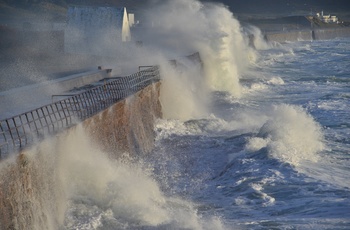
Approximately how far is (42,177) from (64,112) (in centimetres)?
196

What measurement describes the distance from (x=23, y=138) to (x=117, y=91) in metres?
5.48

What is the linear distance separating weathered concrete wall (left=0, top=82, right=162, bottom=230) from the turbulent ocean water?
39cm

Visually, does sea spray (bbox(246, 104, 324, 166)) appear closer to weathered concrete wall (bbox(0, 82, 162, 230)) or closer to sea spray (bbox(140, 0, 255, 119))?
weathered concrete wall (bbox(0, 82, 162, 230))

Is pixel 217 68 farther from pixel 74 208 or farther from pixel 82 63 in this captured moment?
pixel 74 208

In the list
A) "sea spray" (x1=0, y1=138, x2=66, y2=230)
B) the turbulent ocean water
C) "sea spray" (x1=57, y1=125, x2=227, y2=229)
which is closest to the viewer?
"sea spray" (x1=0, y1=138, x2=66, y2=230)

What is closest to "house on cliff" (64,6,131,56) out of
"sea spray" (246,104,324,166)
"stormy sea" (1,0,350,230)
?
"stormy sea" (1,0,350,230)

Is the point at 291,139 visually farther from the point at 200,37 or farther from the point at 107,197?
the point at 200,37

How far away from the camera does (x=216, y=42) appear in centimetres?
3331

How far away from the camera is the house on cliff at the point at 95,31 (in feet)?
97.7

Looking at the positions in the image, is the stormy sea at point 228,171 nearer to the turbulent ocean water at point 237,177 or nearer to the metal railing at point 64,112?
the turbulent ocean water at point 237,177

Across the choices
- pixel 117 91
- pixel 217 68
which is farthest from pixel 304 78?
pixel 117 91

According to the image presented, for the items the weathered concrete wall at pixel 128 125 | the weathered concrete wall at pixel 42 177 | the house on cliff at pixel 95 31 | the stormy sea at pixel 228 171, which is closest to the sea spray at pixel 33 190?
the weathered concrete wall at pixel 42 177

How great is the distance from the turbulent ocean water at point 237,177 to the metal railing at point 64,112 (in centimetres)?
111

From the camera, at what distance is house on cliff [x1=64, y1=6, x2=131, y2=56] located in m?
29.8
